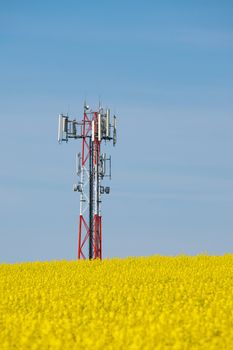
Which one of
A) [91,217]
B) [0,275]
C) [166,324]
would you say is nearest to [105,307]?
[166,324]

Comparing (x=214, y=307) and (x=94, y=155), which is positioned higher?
(x=94, y=155)

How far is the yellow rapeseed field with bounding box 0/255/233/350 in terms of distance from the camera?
1025cm

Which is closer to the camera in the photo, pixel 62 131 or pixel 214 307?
pixel 214 307

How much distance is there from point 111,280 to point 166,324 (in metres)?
10.3

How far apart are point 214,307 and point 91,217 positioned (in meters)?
18.6

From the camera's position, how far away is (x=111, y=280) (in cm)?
2130

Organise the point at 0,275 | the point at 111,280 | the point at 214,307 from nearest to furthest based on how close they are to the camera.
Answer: the point at 214,307 → the point at 111,280 → the point at 0,275

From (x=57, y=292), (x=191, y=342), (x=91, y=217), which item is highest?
(x=91, y=217)

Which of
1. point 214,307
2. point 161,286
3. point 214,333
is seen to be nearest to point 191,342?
point 214,333

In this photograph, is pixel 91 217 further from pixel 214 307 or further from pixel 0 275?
pixel 214 307

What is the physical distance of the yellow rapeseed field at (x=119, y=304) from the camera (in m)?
10.2

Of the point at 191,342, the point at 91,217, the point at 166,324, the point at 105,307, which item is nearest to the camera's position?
the point at 191,342

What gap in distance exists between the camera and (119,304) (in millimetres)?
15633

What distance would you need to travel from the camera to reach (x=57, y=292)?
18734mm
